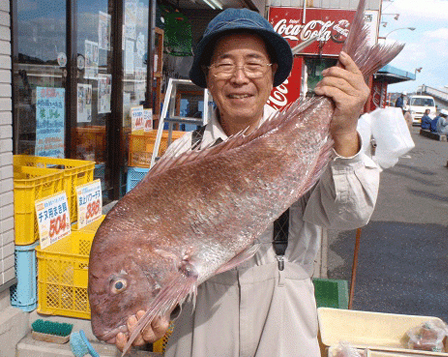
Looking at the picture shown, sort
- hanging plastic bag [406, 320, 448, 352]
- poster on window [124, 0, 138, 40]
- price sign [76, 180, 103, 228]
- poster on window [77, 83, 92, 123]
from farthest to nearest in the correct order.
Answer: poster on window [124, 0, 138, 40], poster on window [77, 83, 92, 123], price sign [76, 180, 103, 228], hanging plastic bag [406, 320, 448, 352]

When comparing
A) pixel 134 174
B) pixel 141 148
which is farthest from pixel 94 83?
pixel 134 174

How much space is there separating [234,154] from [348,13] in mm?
12295

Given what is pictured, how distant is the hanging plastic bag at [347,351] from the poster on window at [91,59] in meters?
4.71

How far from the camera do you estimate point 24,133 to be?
17.6ft

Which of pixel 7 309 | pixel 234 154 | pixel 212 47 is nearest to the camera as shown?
pixel 234 154

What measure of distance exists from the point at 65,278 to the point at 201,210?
2926 mm

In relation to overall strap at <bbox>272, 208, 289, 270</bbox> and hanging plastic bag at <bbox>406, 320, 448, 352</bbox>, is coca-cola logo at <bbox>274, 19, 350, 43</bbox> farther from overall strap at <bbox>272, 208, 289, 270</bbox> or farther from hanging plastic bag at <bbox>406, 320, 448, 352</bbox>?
overall strap at <bbox>272, 208, 289, 270</bbox>

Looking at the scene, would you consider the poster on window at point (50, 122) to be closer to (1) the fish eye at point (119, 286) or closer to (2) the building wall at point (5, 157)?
(2) the building wall at point (5, 157)

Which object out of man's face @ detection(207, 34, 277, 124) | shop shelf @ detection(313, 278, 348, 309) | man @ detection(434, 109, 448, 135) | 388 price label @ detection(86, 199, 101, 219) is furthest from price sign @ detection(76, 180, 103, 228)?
man @ detection(434, 109, 448, 135)

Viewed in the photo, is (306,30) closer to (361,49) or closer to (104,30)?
(104,30)

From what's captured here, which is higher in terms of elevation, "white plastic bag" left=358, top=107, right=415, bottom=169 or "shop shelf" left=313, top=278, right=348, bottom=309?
"white plastic bag" left=358, top=107, right=415, bottom=169

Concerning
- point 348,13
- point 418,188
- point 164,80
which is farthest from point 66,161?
point 418,188

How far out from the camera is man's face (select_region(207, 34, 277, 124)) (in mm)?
2205

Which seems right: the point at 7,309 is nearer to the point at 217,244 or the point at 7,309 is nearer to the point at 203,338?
the point at 203,338
